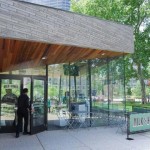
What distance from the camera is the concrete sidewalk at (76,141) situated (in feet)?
29.9

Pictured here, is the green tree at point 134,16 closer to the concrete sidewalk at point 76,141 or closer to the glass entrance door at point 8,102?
the concrete sidewalk at point 76,141

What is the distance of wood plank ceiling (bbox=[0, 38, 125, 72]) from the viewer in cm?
923

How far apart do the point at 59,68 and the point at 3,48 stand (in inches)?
181

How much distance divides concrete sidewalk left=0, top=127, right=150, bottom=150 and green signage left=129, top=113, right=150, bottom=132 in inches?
9.7

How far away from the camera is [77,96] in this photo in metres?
13.9

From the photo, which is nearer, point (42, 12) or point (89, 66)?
point (42, 12)

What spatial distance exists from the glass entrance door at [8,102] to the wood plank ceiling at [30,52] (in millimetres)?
972

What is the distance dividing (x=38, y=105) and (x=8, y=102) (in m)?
1.20

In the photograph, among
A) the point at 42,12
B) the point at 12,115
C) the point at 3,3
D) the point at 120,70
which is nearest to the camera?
the point at 3,3

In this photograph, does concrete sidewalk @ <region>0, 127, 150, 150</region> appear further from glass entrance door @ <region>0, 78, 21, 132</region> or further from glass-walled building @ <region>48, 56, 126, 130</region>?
glass-walled building @ <region>48, 56, 126, 130</region>

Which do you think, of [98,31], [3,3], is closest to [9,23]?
[3,3]

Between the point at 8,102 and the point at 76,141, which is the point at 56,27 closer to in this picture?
the point at 76,141

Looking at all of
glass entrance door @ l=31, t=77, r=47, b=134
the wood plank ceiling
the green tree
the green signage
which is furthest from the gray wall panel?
the green tree

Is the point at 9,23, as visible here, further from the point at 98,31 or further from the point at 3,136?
the point at 3,136
